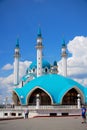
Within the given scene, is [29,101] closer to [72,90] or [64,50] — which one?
[72,90]

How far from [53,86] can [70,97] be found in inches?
116

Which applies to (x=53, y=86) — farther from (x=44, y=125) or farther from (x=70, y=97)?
(x=44, y=125)

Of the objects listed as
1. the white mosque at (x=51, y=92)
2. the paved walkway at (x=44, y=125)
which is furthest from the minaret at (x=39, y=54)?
the paved walkway at (x=44, y=125)

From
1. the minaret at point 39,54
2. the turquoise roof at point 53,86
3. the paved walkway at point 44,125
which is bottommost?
the paved walkway at point 44,125

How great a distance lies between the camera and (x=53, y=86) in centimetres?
3269

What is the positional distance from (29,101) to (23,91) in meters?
1.62

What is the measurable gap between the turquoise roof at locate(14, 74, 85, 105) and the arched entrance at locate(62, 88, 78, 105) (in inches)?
39.2

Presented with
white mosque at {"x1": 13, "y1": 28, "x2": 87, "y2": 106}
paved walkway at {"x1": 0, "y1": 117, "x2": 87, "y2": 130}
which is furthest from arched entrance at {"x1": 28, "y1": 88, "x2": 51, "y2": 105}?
paved walkway at {"x1": 0, "y1": 117, "x2": 87, "y2": 130}

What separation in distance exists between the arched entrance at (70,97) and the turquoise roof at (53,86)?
1.00 m

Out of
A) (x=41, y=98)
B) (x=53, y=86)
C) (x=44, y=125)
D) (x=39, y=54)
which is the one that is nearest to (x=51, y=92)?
(x=53, y=86)

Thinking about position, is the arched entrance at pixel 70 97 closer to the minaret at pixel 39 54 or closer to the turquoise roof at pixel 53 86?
the turquoise roof at pixel 53 86

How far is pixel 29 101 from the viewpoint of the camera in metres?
34.1

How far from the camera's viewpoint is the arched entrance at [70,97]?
33.3 m

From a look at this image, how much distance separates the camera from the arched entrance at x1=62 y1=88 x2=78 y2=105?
109 feet
